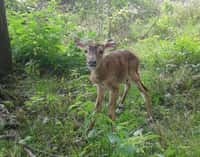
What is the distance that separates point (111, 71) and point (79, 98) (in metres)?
0.55

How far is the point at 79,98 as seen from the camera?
5805 mm

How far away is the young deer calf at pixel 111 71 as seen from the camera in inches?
218

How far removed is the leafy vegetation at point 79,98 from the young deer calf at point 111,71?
222 millimetres

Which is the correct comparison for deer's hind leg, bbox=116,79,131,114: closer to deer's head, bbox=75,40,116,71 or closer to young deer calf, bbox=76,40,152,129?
young deer calf, bbox=76,40,152,129

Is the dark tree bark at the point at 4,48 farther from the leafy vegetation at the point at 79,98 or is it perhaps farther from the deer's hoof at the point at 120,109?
the deer's hoof at the point at 120,109

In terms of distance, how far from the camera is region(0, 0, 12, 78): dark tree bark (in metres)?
6.69

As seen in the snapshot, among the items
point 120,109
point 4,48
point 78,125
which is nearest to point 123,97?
point 120,109

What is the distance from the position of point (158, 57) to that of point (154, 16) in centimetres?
486

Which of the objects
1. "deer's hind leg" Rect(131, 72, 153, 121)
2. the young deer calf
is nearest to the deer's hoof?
the young deer calf

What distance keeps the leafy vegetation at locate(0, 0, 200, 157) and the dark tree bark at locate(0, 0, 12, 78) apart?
17cm

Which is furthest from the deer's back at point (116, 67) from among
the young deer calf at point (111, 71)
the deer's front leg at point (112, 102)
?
the deer's front leg at point (112, 102)

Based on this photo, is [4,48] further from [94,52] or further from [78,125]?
[78,125]

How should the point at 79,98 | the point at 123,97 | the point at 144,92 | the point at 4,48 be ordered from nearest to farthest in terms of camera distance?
the point at 79,98 → the point at 144,92 → the point at 123,97 → the point at 4,48

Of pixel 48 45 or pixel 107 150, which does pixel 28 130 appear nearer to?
pixel 107 150
